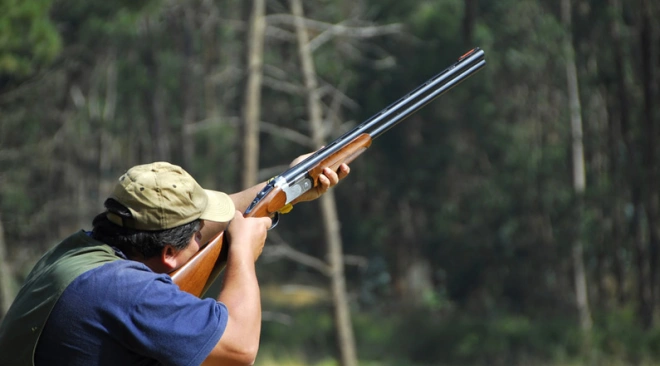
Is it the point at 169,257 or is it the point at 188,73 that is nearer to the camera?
the point at 169,257

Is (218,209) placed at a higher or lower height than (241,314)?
higher

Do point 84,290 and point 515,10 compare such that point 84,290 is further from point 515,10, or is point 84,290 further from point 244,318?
point 515,10

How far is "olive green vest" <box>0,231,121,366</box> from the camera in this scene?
227cm

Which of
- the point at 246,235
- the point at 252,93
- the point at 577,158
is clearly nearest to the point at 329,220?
the point at 252,93

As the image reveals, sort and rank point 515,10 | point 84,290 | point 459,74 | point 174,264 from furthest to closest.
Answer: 1. point 515,10
2. point 459,74
3. point 174,264
4. point 84,290

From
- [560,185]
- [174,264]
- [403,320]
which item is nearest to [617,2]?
[560,185]

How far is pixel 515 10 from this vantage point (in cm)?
2019

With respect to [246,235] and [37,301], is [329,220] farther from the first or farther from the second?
[37,301]

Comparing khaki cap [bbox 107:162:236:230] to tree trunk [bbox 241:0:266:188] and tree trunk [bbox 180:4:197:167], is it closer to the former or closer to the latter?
tree trunk [bbox 241:0:266:188]

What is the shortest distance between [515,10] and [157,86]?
13945 millimetres

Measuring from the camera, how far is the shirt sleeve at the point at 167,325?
222 cm

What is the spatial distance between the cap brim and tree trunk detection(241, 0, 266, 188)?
947 centimetres

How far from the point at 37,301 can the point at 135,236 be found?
32 cm

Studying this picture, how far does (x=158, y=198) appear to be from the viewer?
2.41 m
